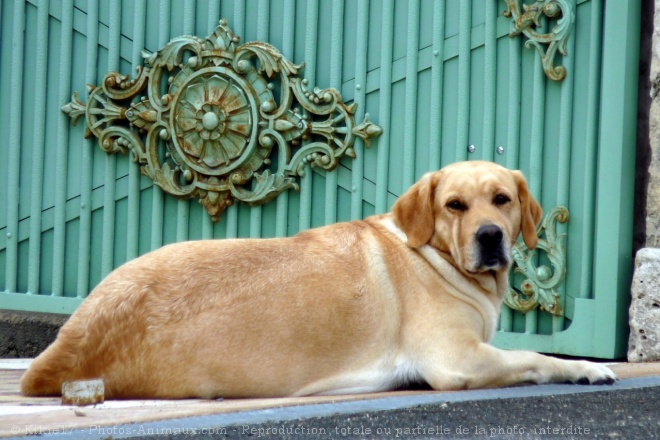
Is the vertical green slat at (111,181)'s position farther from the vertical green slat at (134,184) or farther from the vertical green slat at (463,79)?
the vertical green slat at (463,79)

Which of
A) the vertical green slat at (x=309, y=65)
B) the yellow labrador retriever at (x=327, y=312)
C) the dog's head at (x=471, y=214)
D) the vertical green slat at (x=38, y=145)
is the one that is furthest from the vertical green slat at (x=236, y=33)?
the dog's head at (x=471, y=214)

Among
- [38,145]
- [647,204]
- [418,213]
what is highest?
[38,145]

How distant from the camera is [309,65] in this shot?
6617 millimetres

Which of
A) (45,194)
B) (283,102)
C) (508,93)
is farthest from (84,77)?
(508,93)

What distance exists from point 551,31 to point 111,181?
3.12 meters

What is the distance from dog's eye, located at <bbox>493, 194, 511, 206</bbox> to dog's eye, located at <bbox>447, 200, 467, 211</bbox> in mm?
149

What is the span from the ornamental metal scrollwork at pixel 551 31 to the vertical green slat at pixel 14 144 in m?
3.48

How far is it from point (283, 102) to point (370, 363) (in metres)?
2.59

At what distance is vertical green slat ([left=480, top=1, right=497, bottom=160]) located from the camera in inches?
242

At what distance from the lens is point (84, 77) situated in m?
7.24

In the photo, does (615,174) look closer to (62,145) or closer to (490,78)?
(490,78)

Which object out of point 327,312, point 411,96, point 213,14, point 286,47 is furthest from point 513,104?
point 327,312

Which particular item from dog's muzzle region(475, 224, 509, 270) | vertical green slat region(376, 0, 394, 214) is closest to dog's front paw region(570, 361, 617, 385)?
dog's muzzle region(475, 224, 509, 270)

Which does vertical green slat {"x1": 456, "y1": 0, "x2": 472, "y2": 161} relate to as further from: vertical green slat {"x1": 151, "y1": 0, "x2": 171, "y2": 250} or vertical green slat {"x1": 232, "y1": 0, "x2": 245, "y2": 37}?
vertical green slat {"x1": 151, "y1": 0, "x2": 171, "y2": 250}
